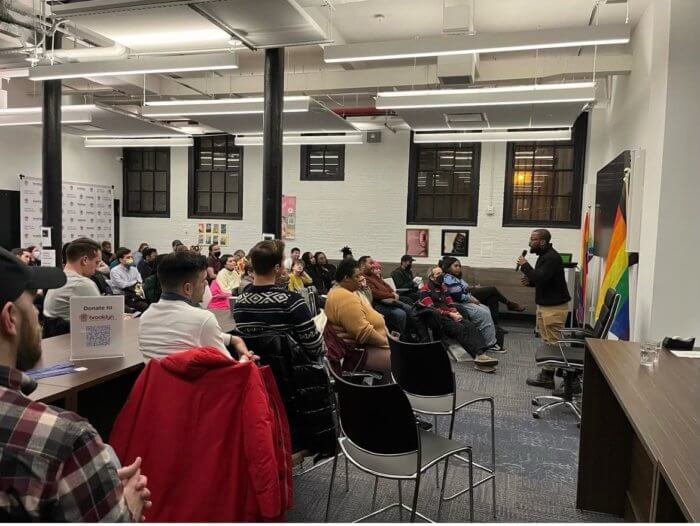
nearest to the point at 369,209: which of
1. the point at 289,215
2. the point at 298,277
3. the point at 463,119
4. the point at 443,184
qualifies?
the point at 443,184

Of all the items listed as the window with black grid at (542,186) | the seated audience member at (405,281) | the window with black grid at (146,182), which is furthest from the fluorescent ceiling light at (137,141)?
the window with black grid at (542,186)

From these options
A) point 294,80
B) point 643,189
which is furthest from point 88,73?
point 643,189

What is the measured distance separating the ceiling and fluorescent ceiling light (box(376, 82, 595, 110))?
0.93ft

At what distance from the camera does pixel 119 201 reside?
11391 millimetres

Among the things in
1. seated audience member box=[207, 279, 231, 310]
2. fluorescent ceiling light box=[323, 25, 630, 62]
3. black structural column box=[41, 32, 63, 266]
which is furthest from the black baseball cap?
black structural column box=[41, 32, 63, 266]

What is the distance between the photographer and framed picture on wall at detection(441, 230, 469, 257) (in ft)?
31.3

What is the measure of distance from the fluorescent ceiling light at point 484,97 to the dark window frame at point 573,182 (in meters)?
3.92

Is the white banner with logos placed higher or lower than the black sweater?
higher

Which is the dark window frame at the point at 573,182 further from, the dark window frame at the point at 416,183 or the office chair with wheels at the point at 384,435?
the office chair with wheels at the point at 384,435

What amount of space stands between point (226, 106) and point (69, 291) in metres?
3.49

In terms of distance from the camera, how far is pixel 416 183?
9859 mm

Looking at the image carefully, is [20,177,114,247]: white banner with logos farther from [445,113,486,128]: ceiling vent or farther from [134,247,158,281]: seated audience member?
[445,113,486,128]: ceiling vent

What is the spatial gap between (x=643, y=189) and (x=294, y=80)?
193 inches

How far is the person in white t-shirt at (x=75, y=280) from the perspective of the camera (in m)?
3.29
